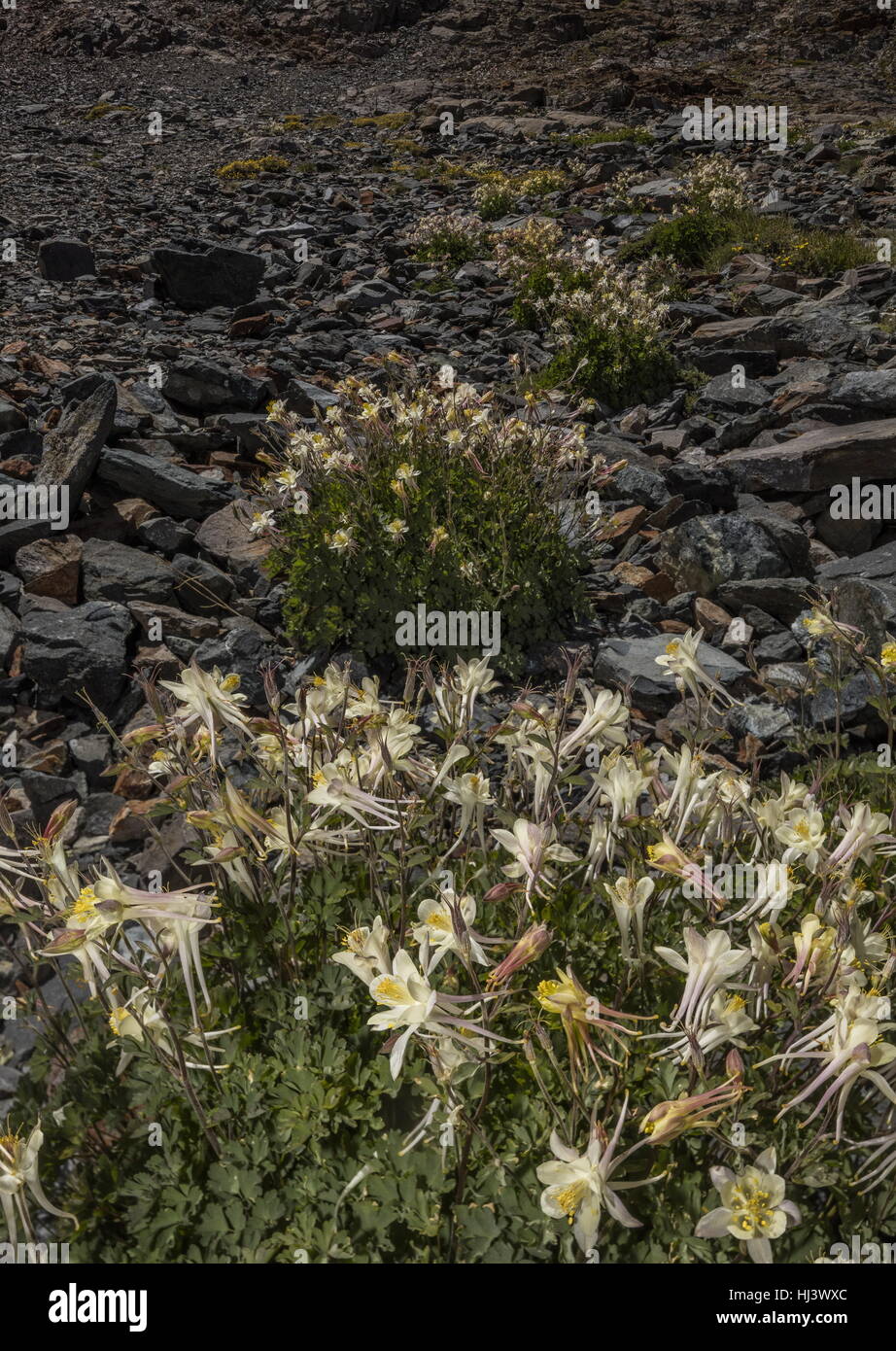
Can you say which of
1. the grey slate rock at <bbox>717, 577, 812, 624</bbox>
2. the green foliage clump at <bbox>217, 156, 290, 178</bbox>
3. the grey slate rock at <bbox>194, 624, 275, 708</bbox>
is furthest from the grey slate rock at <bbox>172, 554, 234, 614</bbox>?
the green foliage clump at <bbox>217, 156, 290, 178</bbox>

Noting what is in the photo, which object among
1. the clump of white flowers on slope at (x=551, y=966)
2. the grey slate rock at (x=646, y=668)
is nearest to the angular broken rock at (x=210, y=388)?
the grey slate rock at (x=646, y=668)

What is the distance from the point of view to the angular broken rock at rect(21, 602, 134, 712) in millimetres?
4801

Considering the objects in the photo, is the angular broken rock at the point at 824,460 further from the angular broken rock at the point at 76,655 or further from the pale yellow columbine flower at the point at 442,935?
the pale yellow columbine flower at the point at 442,935

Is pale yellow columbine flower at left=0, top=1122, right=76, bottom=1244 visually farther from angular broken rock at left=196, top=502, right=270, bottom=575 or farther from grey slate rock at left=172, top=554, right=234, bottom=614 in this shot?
angular broken rock at left=196, top=502, right=270, bottom=575

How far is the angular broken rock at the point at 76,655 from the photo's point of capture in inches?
189

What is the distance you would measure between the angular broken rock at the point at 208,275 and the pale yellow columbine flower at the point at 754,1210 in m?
11.0

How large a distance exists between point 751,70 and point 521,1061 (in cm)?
3663

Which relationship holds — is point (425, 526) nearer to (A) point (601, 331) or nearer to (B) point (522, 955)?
(B) point (522, 955)

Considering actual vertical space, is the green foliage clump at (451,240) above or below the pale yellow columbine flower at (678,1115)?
above

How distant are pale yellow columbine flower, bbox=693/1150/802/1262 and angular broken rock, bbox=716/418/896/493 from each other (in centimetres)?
586

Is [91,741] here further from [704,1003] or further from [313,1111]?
[704,1003]

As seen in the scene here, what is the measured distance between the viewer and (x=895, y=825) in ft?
8.75

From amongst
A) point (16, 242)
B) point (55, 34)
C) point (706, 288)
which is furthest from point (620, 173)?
point (55, 34)

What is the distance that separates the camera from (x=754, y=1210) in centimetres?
165
